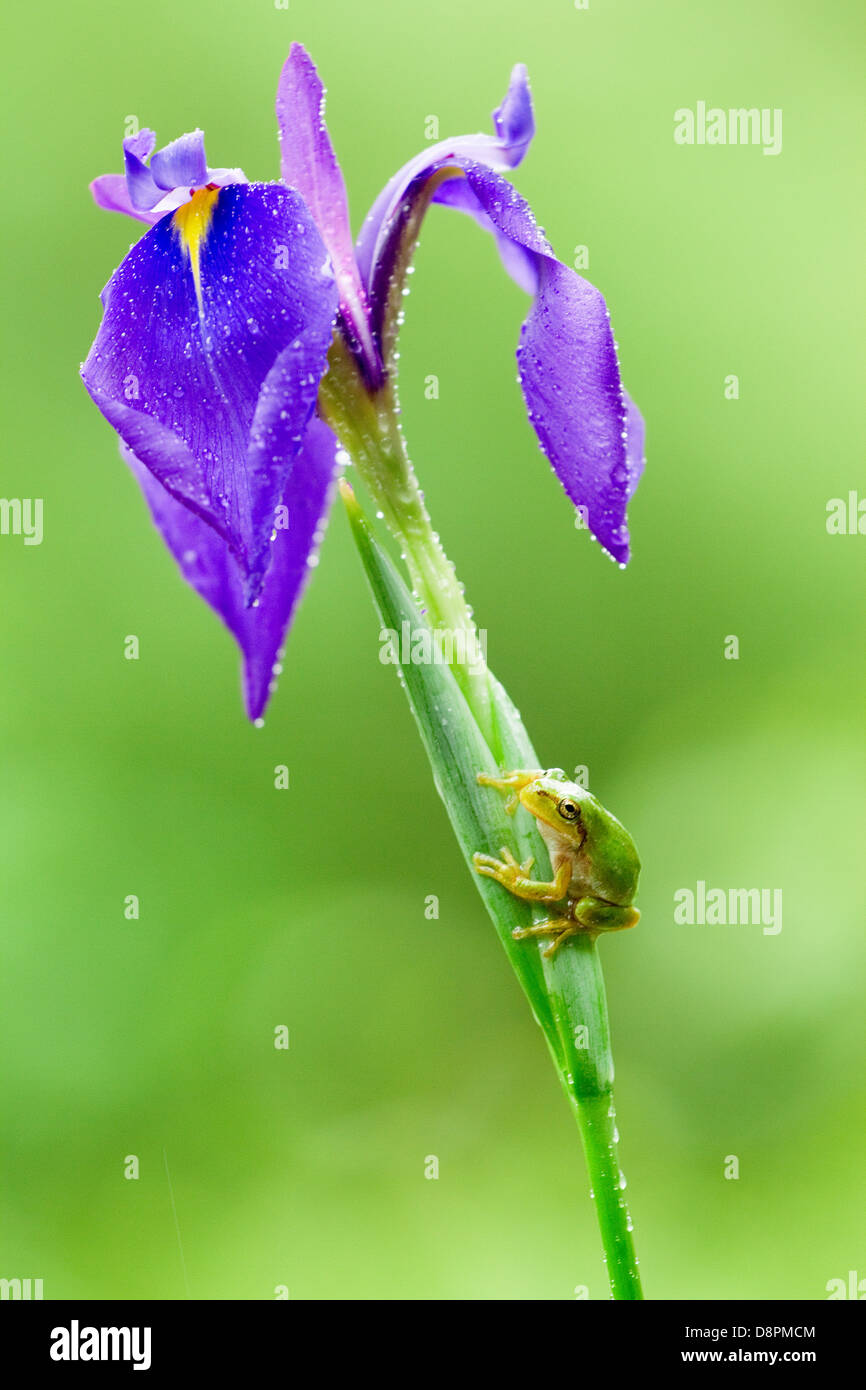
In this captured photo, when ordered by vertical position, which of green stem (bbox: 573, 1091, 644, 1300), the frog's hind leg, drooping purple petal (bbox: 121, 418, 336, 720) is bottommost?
green stem (bbox: 573, 1091, 644, 1300)

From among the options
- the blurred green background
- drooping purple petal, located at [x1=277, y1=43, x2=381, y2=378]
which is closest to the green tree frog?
drooping purple petal, located at [x1=277, y1=43, x2=381, y2=378]

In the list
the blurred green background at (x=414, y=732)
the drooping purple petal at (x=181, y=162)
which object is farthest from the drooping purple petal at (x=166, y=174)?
the blurred green background at (x=414, y=732)

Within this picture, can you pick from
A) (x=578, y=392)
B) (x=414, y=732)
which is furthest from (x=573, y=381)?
(x=414, y=732)

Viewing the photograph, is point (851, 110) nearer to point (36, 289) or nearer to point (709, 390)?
point (709, 390)

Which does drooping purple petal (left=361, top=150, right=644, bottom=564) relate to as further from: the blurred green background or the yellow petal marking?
the blurred green background

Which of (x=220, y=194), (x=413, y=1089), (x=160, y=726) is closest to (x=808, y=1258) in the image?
(x=413, y=1089)

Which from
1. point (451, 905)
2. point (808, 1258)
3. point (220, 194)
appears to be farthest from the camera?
point (451, 905)
